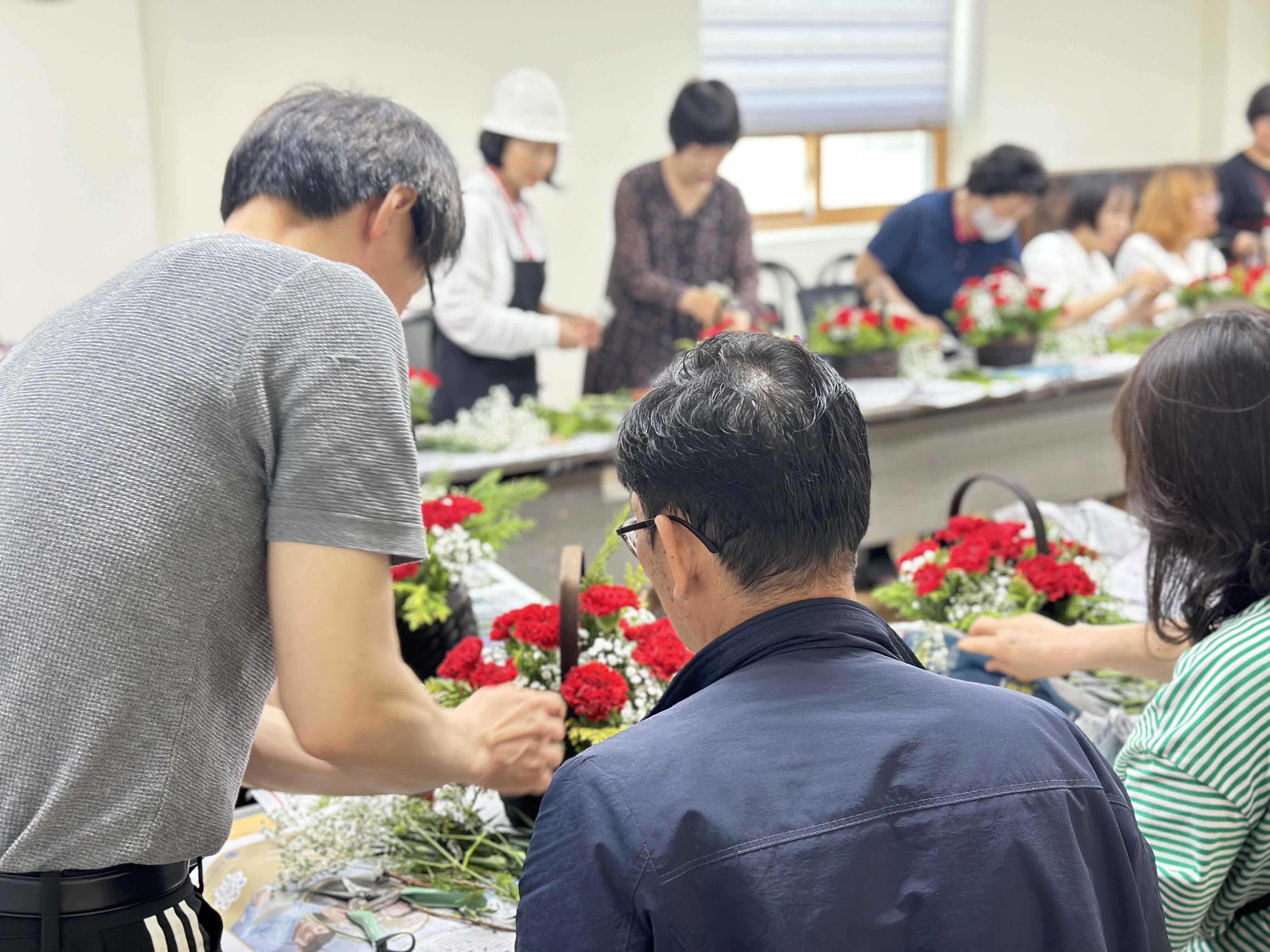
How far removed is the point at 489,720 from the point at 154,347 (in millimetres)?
533

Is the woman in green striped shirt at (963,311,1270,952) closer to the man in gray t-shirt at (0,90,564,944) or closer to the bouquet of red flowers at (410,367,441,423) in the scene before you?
the man in gray t-shirt at (0,90,564,944)

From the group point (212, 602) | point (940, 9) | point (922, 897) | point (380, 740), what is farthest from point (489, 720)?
point (940, 9)

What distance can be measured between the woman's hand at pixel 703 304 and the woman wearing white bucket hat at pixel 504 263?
425 mm

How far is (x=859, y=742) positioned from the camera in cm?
76

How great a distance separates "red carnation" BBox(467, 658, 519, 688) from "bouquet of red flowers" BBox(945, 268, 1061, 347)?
334cm

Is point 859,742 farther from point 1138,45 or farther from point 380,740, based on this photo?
point 1138,45

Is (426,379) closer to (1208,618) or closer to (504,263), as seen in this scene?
(504,263)

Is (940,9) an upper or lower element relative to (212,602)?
upper

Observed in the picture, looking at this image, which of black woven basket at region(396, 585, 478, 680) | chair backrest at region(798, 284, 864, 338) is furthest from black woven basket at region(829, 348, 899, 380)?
black woven basket at region(396, 585, 478, 680)

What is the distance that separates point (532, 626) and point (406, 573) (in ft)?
1.25

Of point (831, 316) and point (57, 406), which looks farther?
point (831, 316)

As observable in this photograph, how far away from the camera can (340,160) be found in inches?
46.2

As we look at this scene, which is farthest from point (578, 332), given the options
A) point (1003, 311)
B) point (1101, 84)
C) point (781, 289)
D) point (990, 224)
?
point (1101, 84)

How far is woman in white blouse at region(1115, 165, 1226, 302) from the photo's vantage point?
5.59 m
